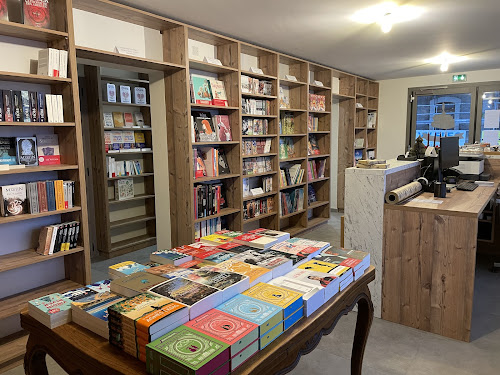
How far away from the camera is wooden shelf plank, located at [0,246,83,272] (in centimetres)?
241

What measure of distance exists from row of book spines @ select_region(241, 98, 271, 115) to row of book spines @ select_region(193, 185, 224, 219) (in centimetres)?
102

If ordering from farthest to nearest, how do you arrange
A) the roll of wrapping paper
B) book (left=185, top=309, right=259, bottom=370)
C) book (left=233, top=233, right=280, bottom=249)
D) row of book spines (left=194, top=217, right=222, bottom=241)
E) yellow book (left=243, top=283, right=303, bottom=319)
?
row of book spines (left=194, top=217, right=222, bottom=241) < the roll of wrapping paper < book (left=233, top=233, right=280, bottom=249) < yellow book (left=243, top=283, right=303, bottom=319) < book (left=185, top=309, right=259, bottom=370)

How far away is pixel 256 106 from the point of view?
459cm

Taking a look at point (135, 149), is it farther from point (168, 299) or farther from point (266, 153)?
point (168, 299)

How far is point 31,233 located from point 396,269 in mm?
2838

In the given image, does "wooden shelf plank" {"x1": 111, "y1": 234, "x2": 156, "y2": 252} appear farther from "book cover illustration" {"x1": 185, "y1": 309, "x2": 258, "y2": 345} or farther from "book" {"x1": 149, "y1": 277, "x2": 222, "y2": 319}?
"book cover illustration" {"x1": 185, "y1": 309, "x2": 258, "y2": 345}

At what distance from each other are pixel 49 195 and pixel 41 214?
16cm

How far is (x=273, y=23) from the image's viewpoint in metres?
3.70

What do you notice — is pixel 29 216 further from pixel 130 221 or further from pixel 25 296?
pixel 130 221

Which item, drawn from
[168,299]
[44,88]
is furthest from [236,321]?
[44,88]

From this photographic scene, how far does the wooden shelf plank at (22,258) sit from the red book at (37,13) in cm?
161

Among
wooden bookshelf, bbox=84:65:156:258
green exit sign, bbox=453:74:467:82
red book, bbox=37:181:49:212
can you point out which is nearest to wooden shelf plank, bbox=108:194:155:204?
wooden bookshelf, bbox=84:65:156:258

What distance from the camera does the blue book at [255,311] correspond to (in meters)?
1.11

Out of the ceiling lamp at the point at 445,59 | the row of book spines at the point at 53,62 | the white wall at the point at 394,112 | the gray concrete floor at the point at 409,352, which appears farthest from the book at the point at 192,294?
the white wall at the point at 394,112
